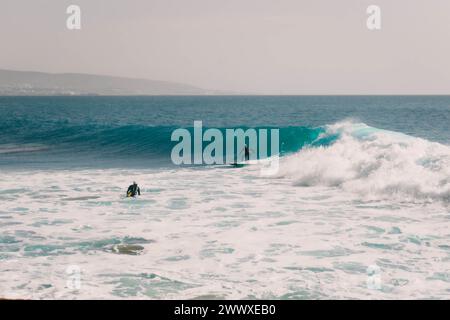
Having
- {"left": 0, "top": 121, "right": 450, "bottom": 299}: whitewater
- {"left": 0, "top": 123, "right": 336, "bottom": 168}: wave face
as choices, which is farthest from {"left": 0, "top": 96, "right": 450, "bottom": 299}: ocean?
{"left": 0, "top": 123, "right": 336, "bottom": 168}: wave face

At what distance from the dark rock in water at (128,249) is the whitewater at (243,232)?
2cm

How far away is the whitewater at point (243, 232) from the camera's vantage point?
31.0 feet

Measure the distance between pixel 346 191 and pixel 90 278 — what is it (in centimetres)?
1262

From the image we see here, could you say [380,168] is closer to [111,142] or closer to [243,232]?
[243,232]

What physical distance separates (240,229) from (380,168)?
955 centimetres

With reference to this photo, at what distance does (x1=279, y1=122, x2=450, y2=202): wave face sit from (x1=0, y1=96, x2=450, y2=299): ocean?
0.07m

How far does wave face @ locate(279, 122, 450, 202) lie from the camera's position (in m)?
18.0

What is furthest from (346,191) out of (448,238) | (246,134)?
(246,134)

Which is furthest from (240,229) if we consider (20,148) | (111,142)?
(111,142)

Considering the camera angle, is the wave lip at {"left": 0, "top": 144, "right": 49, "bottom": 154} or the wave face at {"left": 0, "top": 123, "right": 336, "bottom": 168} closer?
the wave face at {"left": 0, "top": 123, "right": 336, "bottom": 168}

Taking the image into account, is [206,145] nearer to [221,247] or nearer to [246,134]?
[246,134]

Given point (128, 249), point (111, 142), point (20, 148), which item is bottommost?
point (128, 249)

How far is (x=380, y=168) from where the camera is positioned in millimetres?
20984

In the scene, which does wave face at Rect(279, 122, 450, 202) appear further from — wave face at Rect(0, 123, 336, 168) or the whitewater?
wave face at Rect(0, 123, 336, 168)
